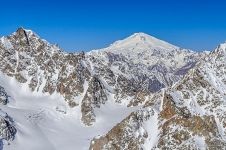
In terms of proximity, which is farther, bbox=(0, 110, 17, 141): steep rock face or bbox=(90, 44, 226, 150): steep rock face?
bbox=(0, 110, 17, 141): steep rock face

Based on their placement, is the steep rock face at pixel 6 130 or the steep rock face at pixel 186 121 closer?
the steep rock face at pixel 186 121

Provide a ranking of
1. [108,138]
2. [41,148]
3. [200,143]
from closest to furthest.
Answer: [200,143], [108,138], [41,148]

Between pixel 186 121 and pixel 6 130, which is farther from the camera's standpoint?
pixel 6 130

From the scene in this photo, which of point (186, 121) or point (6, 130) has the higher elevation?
point (6, 130)

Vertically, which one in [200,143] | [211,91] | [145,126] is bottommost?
[200,143]

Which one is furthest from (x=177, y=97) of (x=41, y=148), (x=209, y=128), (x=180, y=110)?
(x=41, y=148)

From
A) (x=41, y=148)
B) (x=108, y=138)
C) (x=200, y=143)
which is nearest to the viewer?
(x=200, y=143)

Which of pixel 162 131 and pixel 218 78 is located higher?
pixel 218 78

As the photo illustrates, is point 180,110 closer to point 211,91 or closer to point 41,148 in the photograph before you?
point 211,91
